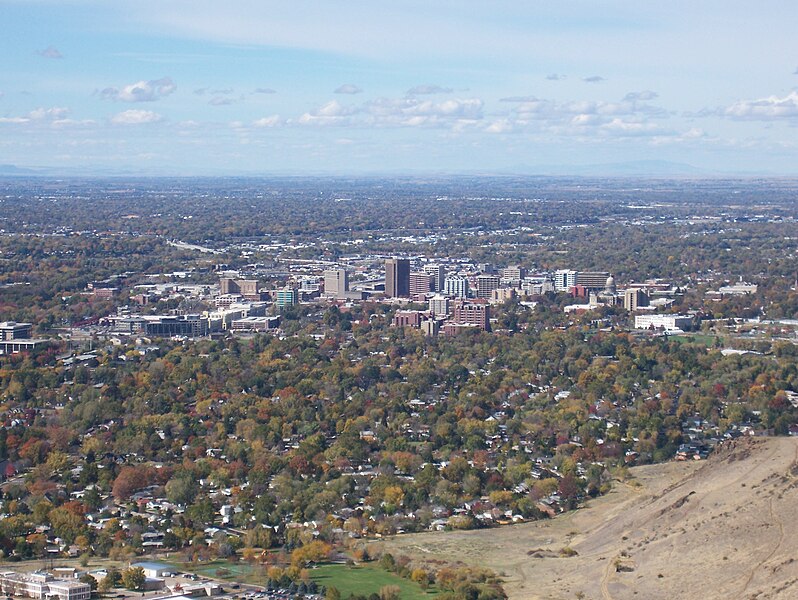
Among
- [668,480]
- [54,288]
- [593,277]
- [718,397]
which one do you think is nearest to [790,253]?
[593,277]

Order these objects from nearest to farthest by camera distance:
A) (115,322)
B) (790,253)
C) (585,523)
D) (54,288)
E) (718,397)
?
(585,523) → (718,397) → (115,322) → (54,288) → (790,253)

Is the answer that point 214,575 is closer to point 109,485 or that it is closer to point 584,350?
point 109,485

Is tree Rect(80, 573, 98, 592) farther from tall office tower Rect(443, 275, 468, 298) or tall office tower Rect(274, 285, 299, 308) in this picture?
tall office tower Rect(443, 275, 468, 298)

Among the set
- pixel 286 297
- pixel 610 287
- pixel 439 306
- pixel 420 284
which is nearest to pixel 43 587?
pixel 439 306

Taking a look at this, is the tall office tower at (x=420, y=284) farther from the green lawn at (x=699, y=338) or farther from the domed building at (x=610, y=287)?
the green lawn at (x=699, y=338)

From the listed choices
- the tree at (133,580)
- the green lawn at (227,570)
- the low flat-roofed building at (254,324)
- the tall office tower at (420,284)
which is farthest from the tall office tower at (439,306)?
the tree at (133,580)

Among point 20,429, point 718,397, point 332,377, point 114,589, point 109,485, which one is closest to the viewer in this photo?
point 114,589
